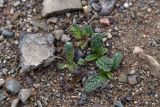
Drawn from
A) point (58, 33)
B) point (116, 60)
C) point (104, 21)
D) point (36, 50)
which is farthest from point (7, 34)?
point (116, 60)

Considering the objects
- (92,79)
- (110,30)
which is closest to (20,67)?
(92,79)

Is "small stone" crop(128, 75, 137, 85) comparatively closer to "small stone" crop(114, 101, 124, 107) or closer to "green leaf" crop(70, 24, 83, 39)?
"small stone" crop(114, 101, 124, 107)

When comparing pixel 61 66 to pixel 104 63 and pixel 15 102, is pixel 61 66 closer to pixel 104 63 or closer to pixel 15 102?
pixel 104 63

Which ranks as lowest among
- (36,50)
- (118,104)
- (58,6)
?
(118,104)

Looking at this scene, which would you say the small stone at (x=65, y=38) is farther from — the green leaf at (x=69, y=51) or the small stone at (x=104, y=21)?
the small stone at (x=104, y=21)

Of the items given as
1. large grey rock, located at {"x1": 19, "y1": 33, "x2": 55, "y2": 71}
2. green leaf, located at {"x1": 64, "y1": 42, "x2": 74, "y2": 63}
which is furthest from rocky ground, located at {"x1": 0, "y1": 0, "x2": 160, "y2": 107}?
green leaf, located at {"x1": 64, "y1": 42, "x2": 74, "y2": 63}

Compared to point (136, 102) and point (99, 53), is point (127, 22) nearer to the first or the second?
point (99, 53)
